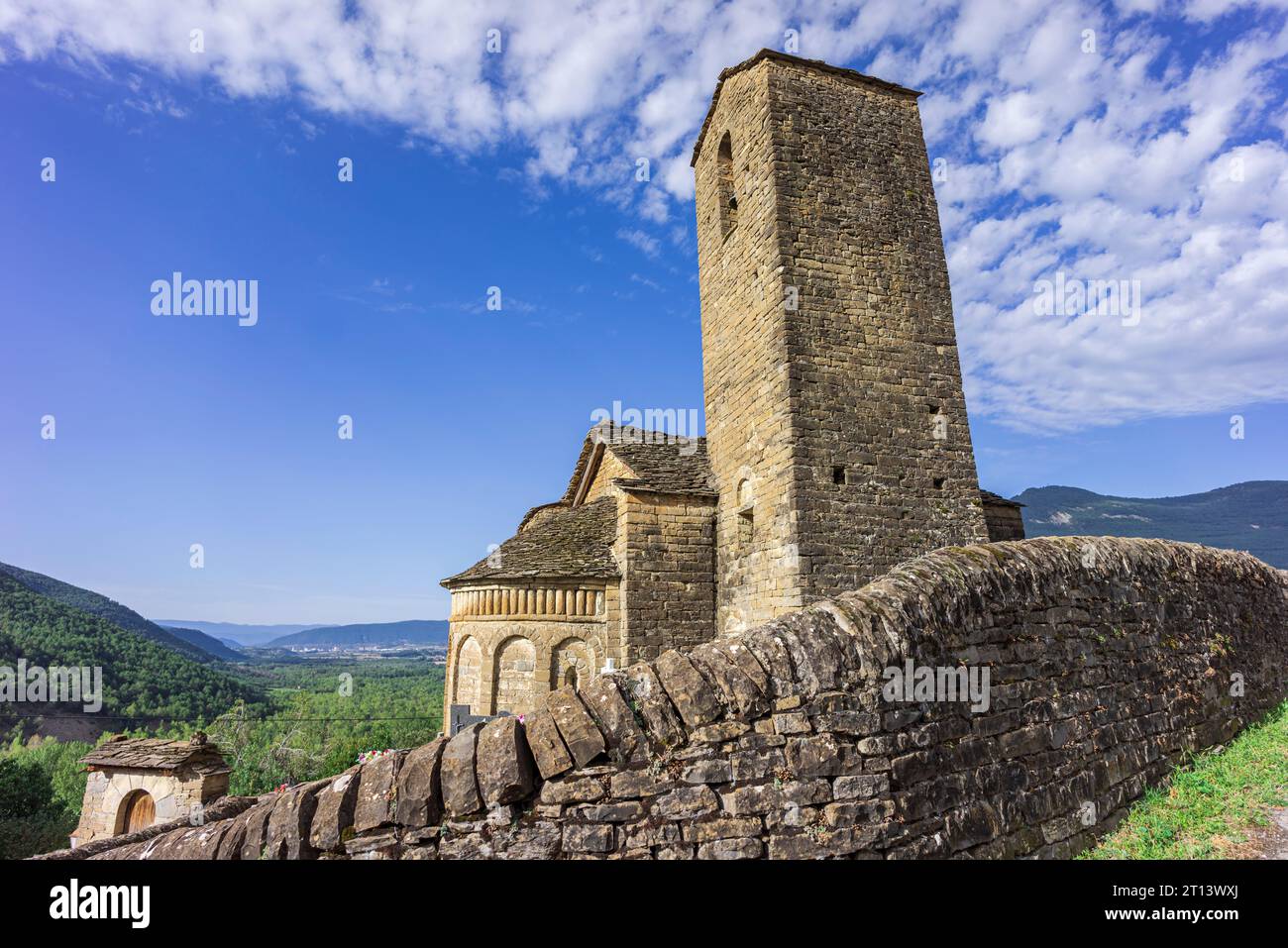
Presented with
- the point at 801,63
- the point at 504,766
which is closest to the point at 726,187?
the point at 801,63

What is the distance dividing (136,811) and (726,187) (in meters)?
17.6

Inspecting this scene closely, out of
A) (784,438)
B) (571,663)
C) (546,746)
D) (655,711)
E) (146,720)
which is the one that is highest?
(784,438)

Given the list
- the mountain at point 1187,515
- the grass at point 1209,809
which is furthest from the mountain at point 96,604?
the mountain at point 1187,515

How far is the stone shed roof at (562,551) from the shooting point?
11.6m

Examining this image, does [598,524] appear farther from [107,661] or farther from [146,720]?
[107,661]

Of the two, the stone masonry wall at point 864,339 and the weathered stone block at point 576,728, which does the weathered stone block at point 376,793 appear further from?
the stone masonry wall at point 864,339

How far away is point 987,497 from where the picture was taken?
1316 cm

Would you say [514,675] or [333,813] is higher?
[333,813]

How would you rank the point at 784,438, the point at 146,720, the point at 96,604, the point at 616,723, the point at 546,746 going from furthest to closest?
the point at 96,604 < the point at 146,720 < the point at 784,438 < the point at 616,723 < the point at 546,746

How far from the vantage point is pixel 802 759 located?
3.55 metres

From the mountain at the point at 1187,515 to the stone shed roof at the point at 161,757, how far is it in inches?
3603
